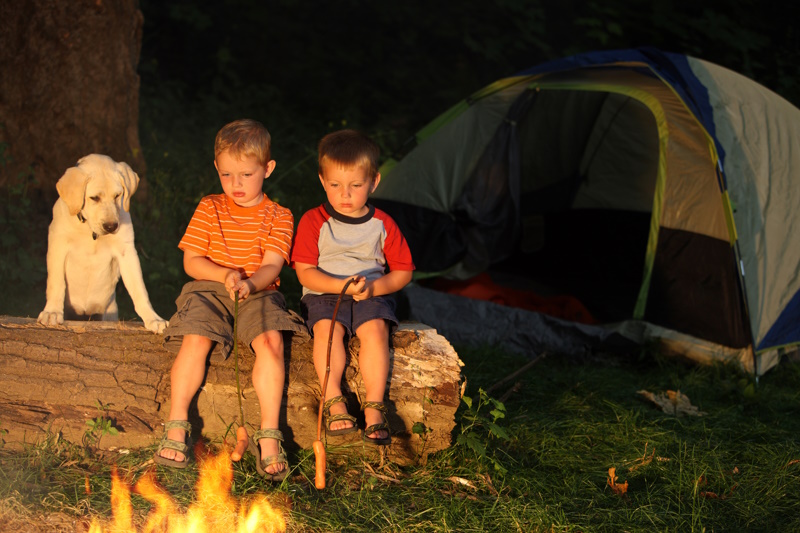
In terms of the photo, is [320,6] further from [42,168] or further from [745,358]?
[745,358]

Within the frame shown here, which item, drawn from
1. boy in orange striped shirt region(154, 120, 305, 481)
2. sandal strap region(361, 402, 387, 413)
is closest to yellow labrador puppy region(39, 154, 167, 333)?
boy in orange striped shirt region(154, 120, 305, 481)

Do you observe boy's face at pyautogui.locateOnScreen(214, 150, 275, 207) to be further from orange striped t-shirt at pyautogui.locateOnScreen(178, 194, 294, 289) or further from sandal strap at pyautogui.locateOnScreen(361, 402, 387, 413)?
sandal strap at pyautogui.locateOnScreen(361, 402, 387, 413)

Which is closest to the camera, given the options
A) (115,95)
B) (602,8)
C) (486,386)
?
(486,386)

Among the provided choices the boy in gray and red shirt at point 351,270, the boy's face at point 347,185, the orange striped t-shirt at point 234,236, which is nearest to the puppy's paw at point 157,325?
the orange striped t-shirt at point 234,236

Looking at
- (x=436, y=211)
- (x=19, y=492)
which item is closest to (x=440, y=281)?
(x=436, y=211)

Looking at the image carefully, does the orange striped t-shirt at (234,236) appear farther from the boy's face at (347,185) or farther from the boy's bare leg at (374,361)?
the boy's bare leg at (374,361)

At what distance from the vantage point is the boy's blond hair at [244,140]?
10.7 feet

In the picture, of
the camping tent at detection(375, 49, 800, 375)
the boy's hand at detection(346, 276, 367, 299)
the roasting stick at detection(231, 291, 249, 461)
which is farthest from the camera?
the camping tent at detection(375, 49, 800, 375)

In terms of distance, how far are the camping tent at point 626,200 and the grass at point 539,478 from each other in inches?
38.0

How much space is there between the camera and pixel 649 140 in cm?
676

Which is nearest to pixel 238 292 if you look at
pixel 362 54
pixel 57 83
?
pixel 57 83

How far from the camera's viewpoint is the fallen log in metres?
3.26

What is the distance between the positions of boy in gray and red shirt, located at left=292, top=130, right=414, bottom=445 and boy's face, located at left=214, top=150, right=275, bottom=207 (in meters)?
0.25

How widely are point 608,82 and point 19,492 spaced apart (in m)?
4.38
